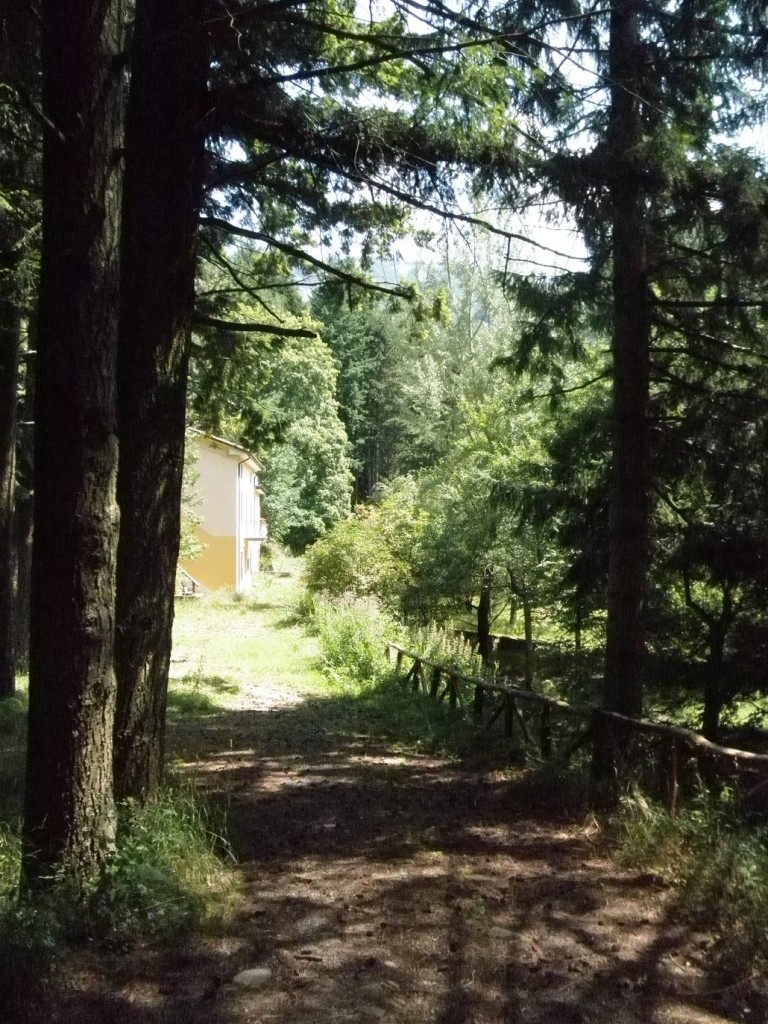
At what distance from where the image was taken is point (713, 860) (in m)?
6.20

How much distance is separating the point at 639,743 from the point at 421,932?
4173 millimetres

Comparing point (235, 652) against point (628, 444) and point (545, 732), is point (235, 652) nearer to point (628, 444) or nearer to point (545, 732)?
point (545, 732)

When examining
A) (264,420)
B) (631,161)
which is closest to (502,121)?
(631,161)

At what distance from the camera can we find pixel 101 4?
5535 mm

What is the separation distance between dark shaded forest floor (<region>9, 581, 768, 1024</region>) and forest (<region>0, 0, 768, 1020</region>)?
765 millimetres

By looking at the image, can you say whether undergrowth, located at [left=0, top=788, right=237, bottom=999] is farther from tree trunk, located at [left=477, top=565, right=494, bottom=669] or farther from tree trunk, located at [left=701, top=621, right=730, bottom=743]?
tree trunk, located at [left=477, top=565, right=494, bottom=669]

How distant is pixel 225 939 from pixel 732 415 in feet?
26.0

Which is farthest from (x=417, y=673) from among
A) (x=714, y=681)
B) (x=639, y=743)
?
(x=639, y=743)

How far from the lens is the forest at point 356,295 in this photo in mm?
5422

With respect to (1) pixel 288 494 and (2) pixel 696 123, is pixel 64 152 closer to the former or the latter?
(2) pixel 696 123

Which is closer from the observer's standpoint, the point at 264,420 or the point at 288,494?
the point at 264,420

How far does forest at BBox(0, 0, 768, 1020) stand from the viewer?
17.8ft

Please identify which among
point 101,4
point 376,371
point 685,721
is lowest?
point 685,721

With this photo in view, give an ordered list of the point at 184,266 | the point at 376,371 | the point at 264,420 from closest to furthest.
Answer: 1. the point at 184,266
2. the point at 264,420
3. the point at 376,371
